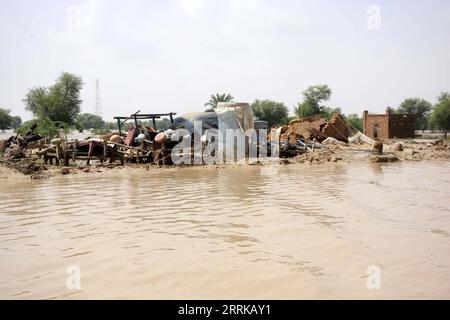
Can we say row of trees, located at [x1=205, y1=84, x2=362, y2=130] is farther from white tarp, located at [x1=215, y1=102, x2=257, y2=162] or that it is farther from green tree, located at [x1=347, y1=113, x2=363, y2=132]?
white tarp, located at [x1=215, y1=102, x2=257, y2=162]

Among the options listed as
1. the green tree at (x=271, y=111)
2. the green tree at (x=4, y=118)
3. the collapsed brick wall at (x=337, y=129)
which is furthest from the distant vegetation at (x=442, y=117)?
the green tree at (x=4, y=118)

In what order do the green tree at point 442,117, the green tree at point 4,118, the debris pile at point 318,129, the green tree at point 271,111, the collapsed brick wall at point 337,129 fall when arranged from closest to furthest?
the debris pile at point 318,129, the collapsed brick wall at point 337,129, the green tree at point 442,117, the green tree at point 271,111, the green tree at point 4,118

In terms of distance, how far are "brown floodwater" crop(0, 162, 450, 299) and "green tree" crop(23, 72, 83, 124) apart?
35011 millimetres

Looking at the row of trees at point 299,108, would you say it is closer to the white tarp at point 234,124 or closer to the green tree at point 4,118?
the white tarp at point 234,124

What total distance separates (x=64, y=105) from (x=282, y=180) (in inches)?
1475

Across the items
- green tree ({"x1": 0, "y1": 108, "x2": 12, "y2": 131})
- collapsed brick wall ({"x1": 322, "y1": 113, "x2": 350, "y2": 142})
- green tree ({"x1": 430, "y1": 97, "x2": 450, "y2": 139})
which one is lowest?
collapsed brick wall ({"x1": 322, "y1": 113, "x2": 350, "y2": 142})

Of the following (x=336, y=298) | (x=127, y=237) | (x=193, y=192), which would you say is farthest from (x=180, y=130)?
(x=336, y=298)

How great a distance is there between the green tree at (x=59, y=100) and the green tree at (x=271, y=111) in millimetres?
21861

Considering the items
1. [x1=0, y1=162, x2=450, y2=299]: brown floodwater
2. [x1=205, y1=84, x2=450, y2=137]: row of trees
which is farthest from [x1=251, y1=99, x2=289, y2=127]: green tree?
[x1=0, y1=162, x2=450, y2=299]: brown floodwater

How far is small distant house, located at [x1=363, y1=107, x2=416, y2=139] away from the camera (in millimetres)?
38125

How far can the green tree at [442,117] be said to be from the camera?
148 feet

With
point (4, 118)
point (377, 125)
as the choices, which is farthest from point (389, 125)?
point (4, 118)

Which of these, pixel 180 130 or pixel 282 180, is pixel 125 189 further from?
pixel 180 130

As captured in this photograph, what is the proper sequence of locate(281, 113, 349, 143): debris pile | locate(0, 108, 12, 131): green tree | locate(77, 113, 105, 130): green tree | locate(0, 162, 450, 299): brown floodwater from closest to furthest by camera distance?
locate(0, 162, 450, 299): brown floodwater
locate(281, 113, 349, 143): debris pile
locate(0, 108, 12, 131): green tree
locate(77, 113, 105, 130): green tree
